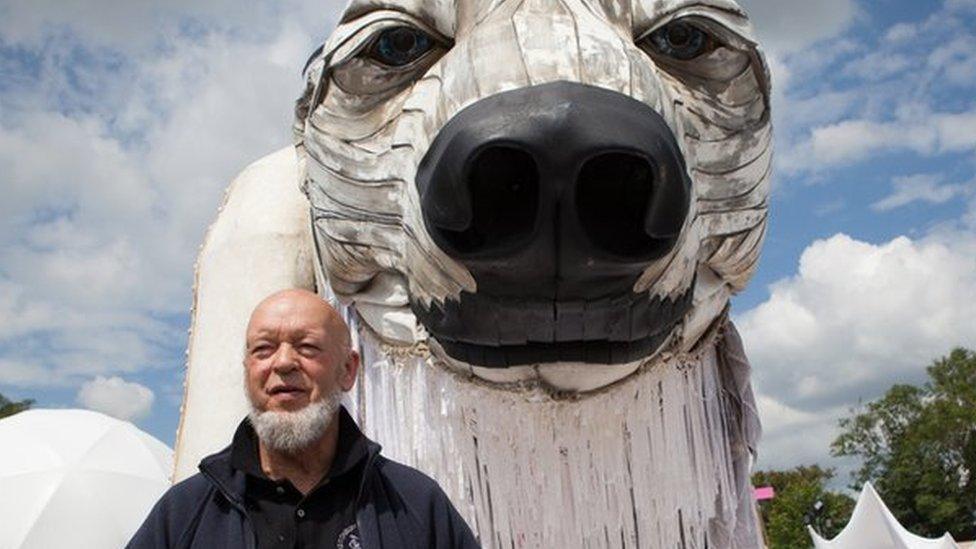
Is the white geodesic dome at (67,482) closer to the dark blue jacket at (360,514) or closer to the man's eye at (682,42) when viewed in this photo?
the dark blue jacket at (360,514)

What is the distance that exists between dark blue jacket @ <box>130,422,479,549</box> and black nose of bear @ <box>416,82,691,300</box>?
0.98 ft

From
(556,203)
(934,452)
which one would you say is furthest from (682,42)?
(934,452)

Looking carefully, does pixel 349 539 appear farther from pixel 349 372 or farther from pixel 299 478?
pixel 349 372

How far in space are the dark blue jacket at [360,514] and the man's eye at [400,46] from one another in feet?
1.95

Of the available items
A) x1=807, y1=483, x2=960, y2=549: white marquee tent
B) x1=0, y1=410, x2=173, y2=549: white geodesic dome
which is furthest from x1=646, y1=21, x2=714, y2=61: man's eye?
x1=807, y1=483, x2=960, y2=549: white marquee tent

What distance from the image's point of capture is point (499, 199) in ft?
3.92

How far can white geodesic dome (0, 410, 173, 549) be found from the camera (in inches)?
189

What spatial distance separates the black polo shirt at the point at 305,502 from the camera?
119 cm

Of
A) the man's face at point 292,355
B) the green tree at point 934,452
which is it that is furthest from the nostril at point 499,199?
the green tree at point 934,452

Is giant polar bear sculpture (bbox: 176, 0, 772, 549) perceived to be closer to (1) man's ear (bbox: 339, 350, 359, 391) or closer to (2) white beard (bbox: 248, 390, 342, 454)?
(1) man's ear (bbox: 339, 350, 359, 391)

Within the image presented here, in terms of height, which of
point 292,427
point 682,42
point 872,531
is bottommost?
point 292,427

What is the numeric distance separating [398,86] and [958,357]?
A: 123 ft

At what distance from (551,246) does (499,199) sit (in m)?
0.08

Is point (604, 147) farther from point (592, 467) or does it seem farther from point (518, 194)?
point (592, 467)
